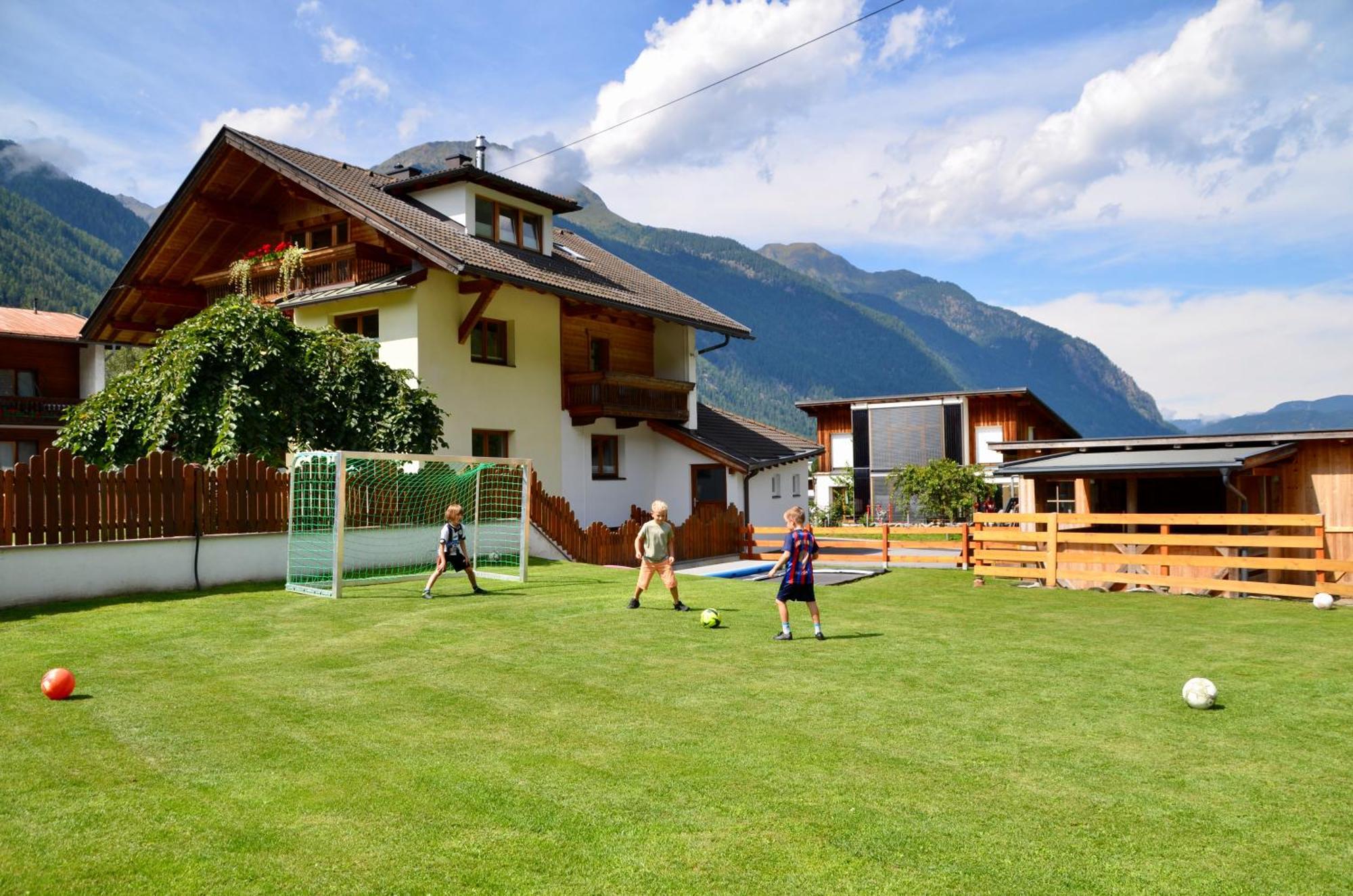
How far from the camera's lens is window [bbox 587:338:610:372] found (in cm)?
2756

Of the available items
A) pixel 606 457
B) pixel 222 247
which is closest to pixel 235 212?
pixel 222 247

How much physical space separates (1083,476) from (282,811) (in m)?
18.8

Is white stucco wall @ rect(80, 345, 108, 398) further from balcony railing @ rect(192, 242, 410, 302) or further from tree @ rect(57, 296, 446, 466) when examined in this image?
tree @ rect(57, 296, 446, 466)

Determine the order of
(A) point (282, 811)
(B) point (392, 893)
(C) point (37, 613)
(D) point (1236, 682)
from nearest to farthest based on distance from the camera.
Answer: (B) point (392, 893) < (A) point (282, 811) < (D) point (1236, 682) < (C) point (37, 613)

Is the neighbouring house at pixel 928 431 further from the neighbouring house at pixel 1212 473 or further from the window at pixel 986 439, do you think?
the neighbouring house at pixel 1212 473

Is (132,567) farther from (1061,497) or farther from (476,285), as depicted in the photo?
(1061,497)

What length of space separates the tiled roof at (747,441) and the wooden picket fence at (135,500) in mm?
14348

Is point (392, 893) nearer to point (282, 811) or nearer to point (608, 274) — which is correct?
point (282, 811)

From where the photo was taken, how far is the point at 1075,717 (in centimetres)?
748

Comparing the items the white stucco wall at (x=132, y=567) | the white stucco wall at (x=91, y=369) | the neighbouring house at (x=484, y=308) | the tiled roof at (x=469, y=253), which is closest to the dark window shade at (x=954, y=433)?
the neighbouring house at (x=484, y=308)

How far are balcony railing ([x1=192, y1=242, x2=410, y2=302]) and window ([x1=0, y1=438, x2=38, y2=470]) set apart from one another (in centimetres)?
1311

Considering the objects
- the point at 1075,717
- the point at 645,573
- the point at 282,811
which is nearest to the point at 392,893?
the point at 282,811

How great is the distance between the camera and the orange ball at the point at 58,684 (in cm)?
757

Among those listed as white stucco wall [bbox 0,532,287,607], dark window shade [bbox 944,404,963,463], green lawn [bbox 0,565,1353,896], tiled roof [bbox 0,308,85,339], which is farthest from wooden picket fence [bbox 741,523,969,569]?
tiled roof [bbox 0,308,85,339]
